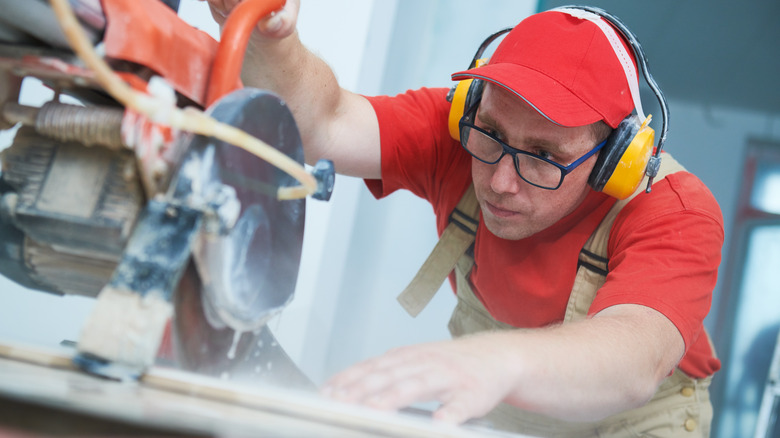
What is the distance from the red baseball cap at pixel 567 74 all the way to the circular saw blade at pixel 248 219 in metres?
0.49

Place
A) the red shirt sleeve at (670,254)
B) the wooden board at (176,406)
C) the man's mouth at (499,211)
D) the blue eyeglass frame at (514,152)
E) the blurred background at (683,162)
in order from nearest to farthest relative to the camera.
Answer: the wooden board at (176,406) → the red shirt sleeve at (670,254) → the blue eyeglass frame at (514,152) → the man's mouth at (499,211) → the blurred background at (683,162)

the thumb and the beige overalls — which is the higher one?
the thumb

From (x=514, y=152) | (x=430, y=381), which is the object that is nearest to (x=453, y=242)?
(x=514, y=152)

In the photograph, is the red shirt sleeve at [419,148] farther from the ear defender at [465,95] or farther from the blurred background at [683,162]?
the blurred background at [683,162]

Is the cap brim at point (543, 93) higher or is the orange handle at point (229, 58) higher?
the cap brim at point (543, 93)

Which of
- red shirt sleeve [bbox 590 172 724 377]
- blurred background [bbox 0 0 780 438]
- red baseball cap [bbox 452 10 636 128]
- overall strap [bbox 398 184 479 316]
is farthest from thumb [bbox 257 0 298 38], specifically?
blurred background [bbox 0 0 780 438]

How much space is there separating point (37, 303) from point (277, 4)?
2.39 ft

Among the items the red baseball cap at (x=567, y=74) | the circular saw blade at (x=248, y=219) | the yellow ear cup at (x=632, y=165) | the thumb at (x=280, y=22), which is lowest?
the circular saw blade at (x=248, y=219)

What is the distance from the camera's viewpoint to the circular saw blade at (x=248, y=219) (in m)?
0.54

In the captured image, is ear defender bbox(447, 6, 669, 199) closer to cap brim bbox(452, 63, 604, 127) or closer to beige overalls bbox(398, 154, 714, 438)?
cap brim bbox(452, 63, 604, 127)

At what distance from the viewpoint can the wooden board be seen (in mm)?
368

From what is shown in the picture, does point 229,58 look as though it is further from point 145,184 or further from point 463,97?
point 463,97

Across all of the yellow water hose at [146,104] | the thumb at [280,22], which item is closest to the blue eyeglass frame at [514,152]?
the thumb at [280,22]

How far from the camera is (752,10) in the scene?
7.85ft
